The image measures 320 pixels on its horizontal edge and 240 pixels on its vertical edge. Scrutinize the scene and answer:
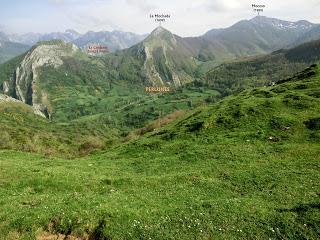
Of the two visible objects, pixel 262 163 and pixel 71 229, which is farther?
pixel 262 163

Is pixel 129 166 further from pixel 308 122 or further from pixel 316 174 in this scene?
pixel 308 122

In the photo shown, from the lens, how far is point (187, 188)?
3591cm

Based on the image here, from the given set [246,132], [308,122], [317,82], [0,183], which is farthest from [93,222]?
[317,82]

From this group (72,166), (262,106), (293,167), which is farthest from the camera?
(262,106)

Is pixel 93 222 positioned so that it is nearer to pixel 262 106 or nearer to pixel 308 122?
pixel 308 122

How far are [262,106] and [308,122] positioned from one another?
462 inches

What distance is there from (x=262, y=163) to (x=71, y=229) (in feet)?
77.0

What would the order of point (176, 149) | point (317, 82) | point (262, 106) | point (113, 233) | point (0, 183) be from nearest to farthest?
point (113, 233), point (0, 183), point (176, 149), point (262, 106), point (317, 82)

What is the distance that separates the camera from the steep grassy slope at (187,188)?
27453mm

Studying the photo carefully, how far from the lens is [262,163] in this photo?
142ft

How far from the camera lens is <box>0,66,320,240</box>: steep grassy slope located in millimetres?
27453

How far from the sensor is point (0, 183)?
37156mm

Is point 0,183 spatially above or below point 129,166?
above

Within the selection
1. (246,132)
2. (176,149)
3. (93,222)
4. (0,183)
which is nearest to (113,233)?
(93,222)
